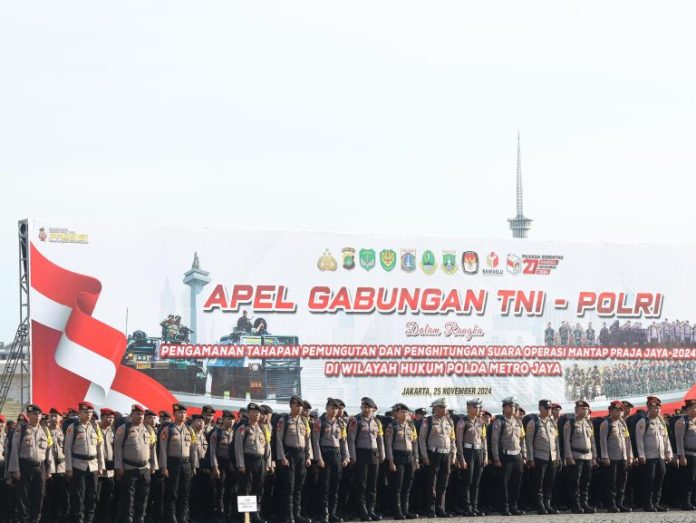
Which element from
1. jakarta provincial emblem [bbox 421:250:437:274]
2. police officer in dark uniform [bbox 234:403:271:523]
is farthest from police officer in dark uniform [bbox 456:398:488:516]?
jakarta provincial emblem [bbox 421:250:437:274]

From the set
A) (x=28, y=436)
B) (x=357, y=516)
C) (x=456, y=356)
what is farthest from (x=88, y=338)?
(x=456, y=356)

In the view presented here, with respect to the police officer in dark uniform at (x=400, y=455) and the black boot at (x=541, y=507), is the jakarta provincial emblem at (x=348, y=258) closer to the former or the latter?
the police officer in dark uniform at (x=400, y=455)

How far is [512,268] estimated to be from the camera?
22141 millimetres

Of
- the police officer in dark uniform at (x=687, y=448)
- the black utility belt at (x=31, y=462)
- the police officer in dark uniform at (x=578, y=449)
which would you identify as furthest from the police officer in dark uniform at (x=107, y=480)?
the police officer in dark uniform at (x=687, y=448)

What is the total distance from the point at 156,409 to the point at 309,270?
121 inches

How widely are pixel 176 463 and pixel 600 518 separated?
500 cm

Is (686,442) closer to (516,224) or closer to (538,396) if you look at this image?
(538,396)

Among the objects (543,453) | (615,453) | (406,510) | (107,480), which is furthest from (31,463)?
(615,453)

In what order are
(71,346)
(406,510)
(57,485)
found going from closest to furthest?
(57,485) < (406,510) < (71,346)

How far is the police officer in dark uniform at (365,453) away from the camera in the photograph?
16.7 meters

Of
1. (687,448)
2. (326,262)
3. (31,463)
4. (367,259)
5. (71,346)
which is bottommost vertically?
(31,463)

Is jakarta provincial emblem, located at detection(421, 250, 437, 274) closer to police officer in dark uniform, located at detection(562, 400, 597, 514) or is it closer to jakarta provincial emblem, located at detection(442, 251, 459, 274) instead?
jakarta provincial emblem, located at detection(442, 251, 459, 274)

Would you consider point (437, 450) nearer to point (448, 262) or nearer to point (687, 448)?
point (687, 448)

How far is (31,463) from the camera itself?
612 inches
